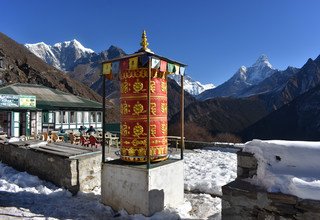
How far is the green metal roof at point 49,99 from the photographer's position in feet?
82.6

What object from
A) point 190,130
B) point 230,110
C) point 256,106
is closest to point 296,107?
point 230,110

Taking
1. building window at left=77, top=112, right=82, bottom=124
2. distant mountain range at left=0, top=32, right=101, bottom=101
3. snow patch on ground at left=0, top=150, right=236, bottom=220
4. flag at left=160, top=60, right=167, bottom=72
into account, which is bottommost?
snow patch on ground at left=0, top=150, right=236, bottom=220

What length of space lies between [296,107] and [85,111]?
291 ft

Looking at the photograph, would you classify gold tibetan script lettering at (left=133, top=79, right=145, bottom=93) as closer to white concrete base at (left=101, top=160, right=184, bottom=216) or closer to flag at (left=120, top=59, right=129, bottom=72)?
flag at (left=120, top=59, right=129, bottom=72)

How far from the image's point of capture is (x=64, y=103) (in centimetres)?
2736

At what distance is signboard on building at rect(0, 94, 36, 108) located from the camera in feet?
68.9

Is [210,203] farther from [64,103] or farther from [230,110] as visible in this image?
[230,110]

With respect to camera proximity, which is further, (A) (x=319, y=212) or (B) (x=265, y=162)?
(B) (x=265, y=162)

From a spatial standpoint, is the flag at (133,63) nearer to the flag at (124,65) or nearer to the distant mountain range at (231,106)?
the flag at (124,65)

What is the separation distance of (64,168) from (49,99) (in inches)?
786

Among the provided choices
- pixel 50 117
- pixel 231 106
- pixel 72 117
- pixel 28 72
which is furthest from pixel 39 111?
pixel 231 106

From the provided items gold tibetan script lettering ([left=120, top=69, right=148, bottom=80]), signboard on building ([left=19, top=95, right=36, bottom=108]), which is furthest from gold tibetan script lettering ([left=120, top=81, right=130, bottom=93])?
signboard on building ([left=19, top=95, right=36, bottom=108])

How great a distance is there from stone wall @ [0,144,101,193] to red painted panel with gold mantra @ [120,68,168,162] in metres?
1.58

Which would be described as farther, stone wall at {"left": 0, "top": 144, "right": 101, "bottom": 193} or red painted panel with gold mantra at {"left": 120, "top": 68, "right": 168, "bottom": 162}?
stone wall at {"left": 0, "top": 144, "right": 101, "bottom": 193}
